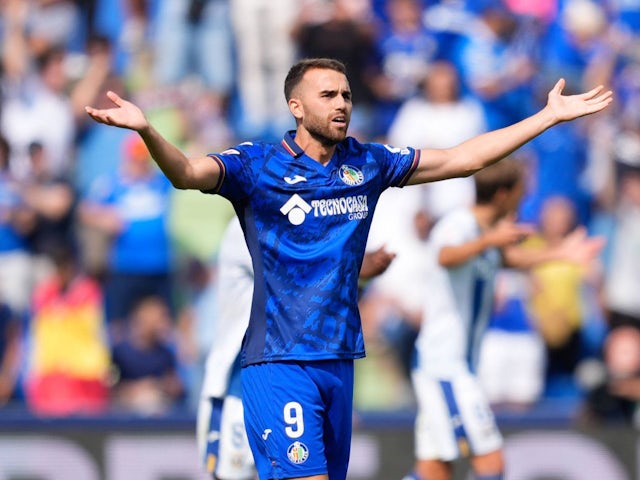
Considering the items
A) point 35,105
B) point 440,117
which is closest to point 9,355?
point 35,105

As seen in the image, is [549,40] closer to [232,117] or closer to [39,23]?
[232,117]

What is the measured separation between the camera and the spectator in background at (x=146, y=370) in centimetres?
1124

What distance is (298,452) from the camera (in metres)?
6.02

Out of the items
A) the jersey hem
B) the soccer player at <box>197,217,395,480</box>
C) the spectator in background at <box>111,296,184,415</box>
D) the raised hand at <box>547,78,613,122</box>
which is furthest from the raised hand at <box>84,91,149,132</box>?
the spectator in background at <box>111,296,184,415</box>

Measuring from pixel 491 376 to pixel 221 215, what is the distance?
2859 millimetres

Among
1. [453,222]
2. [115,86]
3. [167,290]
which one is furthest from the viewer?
[115,86]

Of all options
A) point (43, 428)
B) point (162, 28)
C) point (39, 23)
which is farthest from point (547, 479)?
point (39, 23)

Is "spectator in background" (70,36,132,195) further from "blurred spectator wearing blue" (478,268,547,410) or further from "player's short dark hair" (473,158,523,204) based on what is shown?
"player's short dark hair" (473,158,523,204)

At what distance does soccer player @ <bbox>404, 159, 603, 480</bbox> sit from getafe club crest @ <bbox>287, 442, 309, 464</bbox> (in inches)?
96.2

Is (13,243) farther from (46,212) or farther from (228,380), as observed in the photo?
(228,380)

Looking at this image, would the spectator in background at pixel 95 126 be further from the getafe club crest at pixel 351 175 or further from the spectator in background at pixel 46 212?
the getafe club crest at pixel 351 175

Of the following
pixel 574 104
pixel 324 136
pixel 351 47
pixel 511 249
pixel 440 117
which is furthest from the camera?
pixel 351 47

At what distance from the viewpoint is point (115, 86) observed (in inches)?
513

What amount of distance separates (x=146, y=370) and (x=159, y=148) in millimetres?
5975
